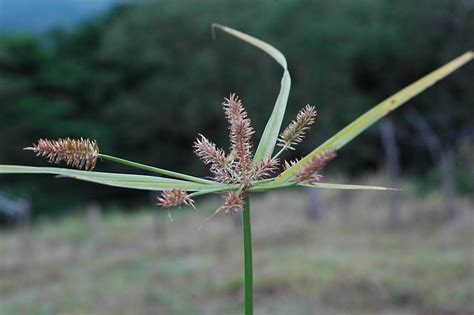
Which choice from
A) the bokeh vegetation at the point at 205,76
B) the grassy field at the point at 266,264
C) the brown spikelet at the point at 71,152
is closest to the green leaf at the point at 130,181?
the brown spikelet at the point at 71,152

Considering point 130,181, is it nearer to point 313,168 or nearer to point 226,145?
point 313,168

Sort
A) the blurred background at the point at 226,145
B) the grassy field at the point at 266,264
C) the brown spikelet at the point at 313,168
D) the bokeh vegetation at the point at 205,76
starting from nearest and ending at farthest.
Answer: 1. the brown spikelet at the point at 313,168
2. the grassy field at the point at 266,264
3. the blurred background at the point at 226,145
4. the bokeh vegetation at the point at 205,76

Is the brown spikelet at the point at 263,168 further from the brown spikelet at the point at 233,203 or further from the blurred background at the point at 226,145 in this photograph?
the blurred background at the point at 226,145

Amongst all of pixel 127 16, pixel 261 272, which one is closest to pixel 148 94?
pixel 127 16

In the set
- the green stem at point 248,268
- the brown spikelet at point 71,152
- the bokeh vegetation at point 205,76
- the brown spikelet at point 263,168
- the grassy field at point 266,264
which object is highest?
the bokeh vegetation at point 205,76

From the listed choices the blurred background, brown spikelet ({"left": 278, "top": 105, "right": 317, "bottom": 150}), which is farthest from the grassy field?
brown spikelet ({"left": 278, "top": 105, "right": 317, "bottom": 150})

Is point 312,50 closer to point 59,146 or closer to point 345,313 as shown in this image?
point 345,313
